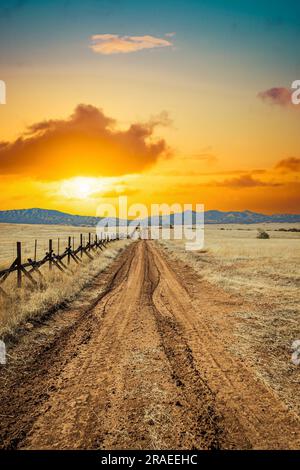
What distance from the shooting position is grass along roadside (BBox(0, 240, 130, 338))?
9.53 metres

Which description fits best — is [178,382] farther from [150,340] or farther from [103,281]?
[103,281]

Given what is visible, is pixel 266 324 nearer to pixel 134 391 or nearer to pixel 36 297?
pixel 134 391

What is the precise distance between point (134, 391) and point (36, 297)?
774 cm

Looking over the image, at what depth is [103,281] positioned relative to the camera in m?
17.9

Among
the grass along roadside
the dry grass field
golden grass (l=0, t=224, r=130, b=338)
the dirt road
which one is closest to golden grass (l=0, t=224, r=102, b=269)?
golden grass (l=0, t=224, r=130, b=338)

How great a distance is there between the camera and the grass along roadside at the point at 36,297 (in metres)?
9.53

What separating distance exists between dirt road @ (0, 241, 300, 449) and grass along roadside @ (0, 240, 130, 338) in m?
0.65

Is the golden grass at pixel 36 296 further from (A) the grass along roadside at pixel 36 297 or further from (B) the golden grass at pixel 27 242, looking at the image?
(B) the golden grass at pixel 27 242

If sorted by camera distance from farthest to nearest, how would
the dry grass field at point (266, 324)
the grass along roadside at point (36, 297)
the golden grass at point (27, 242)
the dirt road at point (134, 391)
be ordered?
1. the golden grass at point (27, 242)
2. the grass along roadside at point (36, 297)
3. the dry grass field at point (266, 324)
4. the dirt road at point (134, 391)

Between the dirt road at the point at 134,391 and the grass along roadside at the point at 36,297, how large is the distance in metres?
0.65

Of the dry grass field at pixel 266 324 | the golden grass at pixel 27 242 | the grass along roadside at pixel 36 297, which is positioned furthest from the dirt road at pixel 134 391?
the golden grass at pixel 27 242

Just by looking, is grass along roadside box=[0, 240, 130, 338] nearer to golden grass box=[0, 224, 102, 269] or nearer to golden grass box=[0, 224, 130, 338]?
golden grass box=[0, 224, 130, 338]

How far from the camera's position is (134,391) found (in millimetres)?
5832
